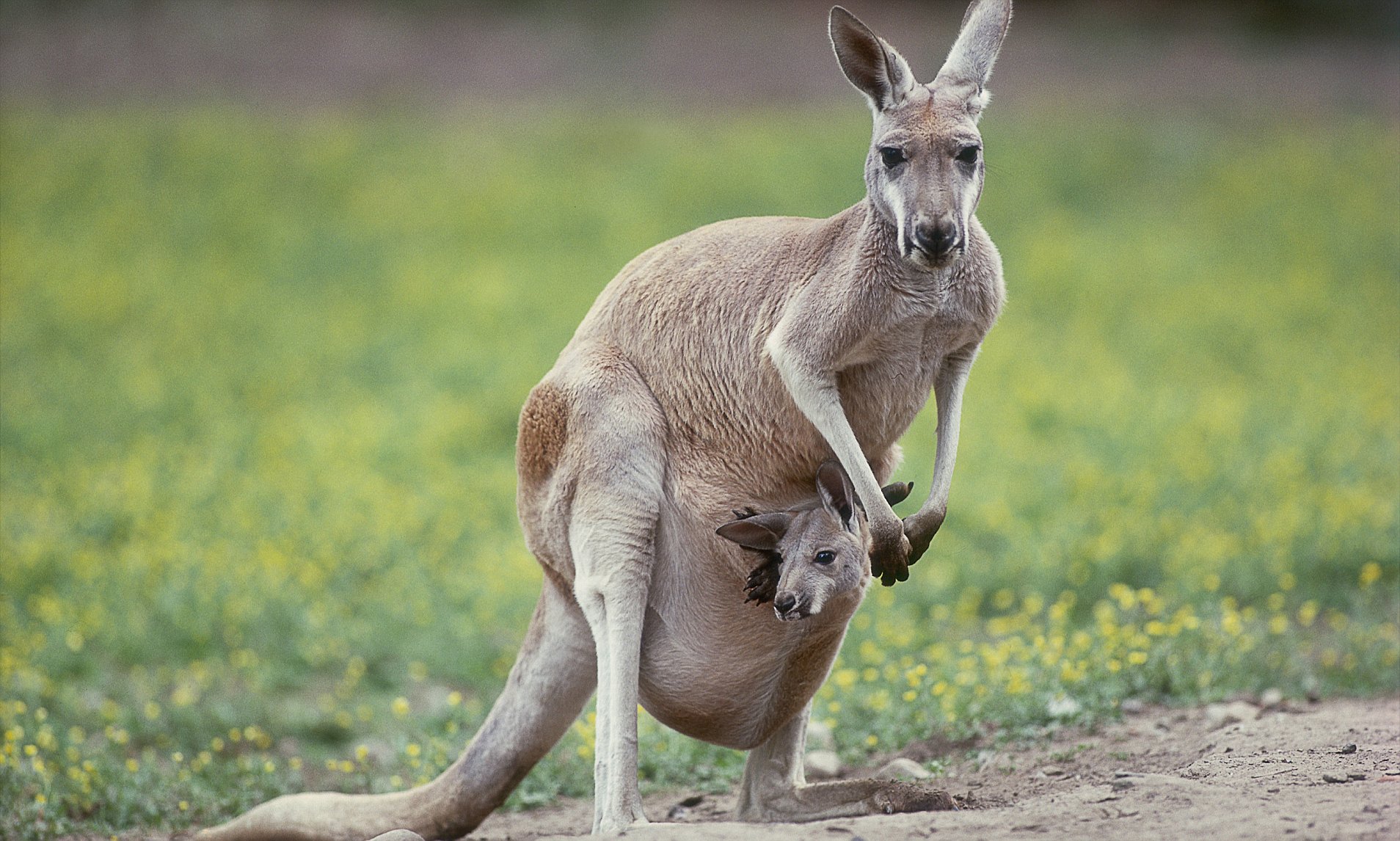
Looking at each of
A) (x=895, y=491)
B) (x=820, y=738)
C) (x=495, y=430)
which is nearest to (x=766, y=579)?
(x=895, y=491)

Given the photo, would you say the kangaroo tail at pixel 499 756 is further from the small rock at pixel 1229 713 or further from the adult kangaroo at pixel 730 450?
the small rock at pixel 1229 713

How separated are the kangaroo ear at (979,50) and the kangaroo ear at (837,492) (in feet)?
3.17

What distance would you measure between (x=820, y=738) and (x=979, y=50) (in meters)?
2.57

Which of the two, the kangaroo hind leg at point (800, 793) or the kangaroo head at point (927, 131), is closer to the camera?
the kangaroo head at point (927, 131)

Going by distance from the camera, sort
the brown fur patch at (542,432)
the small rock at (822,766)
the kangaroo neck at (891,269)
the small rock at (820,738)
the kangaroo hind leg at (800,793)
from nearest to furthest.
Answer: the kangaroo neck at (891,269) → the kangaroo hind leg at (800,793) → the brown fur patch at (542,432) → the small rock at (822,766) → the small rock at (820,738)

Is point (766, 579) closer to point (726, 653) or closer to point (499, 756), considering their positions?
point (726, 653)

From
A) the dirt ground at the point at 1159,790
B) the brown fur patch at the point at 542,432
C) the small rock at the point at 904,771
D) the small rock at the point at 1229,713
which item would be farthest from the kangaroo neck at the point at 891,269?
the small rock at the point at 1229,713

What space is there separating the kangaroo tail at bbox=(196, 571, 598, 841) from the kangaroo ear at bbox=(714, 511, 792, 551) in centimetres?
62

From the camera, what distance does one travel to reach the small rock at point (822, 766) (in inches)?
185

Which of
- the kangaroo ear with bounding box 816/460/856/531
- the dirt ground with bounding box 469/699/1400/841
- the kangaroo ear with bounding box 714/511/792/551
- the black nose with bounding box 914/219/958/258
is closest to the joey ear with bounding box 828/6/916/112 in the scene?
the black nose with bounding box 914/219/958/258

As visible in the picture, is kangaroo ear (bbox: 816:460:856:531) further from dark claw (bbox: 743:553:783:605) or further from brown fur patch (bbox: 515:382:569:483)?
brown fur patch (bbox: 515:382:569:483)

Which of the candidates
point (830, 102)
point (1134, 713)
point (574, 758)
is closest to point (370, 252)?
point (830, 102)

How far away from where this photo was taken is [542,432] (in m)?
3.89

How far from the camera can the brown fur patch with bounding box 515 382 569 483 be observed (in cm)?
384
